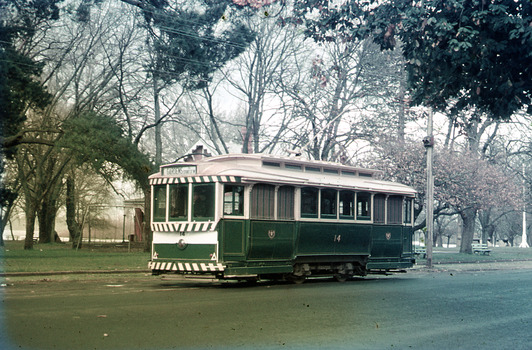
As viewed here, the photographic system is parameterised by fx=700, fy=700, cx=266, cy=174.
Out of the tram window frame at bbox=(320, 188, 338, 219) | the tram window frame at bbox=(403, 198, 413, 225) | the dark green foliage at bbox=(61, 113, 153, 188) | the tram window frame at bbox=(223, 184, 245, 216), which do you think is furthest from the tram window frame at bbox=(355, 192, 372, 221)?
the dark green foliage at bbox=(61, 113, 153, 188)

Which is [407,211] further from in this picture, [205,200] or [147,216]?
[147,216]

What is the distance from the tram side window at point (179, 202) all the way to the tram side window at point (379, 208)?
6.95 meters

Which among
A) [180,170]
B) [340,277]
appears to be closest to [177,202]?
[180,170]

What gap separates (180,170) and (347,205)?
5613mm

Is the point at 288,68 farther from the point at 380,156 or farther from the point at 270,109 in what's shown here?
the point at 380,156

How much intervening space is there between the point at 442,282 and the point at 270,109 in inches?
733

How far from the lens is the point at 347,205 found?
70.5ft

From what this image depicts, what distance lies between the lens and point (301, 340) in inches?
382

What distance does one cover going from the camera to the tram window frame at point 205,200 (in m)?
18.0

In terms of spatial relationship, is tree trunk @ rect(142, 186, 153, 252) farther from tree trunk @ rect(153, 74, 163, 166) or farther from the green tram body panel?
the green tram body panel

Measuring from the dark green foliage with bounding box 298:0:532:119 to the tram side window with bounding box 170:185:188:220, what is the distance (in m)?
6.84

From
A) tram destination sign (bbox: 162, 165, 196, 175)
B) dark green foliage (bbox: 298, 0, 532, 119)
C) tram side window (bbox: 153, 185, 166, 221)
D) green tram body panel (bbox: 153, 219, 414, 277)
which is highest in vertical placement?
dark green foliage (bbox: 298, 0, 532, 119)

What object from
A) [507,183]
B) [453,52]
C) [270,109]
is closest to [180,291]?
[453,52]

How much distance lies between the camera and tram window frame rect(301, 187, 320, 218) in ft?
65.5
